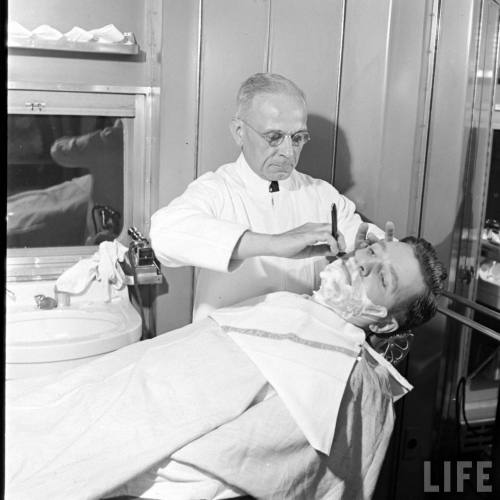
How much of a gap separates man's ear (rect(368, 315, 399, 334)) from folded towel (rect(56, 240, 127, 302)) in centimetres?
119

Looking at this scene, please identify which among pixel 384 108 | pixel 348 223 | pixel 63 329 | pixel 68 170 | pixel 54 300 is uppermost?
pixel 384 108

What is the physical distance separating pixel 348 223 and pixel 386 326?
549 millimetres

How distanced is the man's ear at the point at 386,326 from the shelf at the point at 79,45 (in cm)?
148

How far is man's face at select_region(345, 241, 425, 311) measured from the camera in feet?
6.63

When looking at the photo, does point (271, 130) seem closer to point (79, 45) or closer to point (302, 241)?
point (302, 241)

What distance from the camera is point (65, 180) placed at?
2.96 meters

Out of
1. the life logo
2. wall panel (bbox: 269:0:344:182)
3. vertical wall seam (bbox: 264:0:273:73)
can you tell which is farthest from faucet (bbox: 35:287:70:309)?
the life logo

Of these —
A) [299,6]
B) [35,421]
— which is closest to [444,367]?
[299,6]

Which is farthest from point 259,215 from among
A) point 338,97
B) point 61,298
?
point 61,298

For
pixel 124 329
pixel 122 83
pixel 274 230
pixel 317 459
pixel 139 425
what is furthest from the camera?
pixel 122 83

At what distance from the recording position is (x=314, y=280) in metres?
2.57

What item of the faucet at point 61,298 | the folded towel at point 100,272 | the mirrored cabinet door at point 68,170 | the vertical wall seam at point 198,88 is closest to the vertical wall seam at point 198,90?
the vertical wall seam at point 198,88

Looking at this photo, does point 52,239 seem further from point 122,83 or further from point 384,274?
point 384,274

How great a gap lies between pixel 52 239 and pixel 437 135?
172 centimetres
